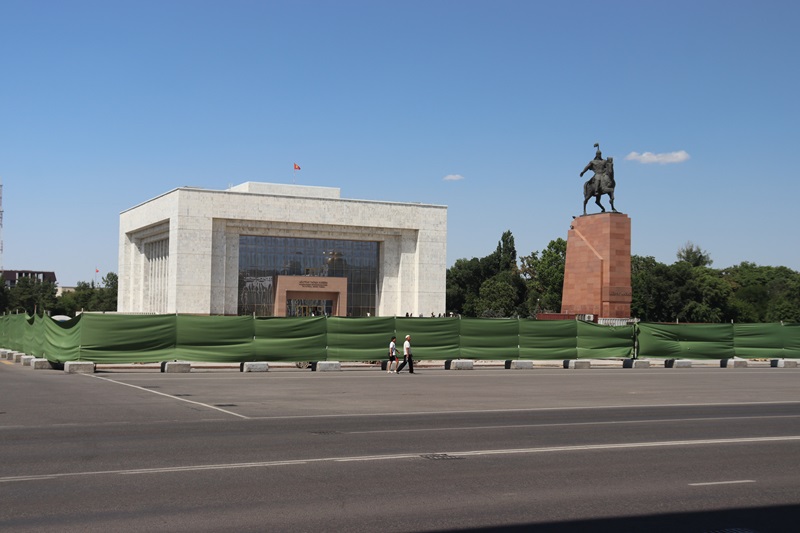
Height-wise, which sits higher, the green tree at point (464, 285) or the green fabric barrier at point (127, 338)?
the green tree at point (464, 285)

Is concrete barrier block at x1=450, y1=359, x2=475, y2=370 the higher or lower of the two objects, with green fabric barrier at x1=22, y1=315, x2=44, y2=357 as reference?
lower

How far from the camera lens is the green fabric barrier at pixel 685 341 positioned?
38.4m

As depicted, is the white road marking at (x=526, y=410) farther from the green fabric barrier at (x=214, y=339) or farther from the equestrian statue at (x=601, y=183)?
the equestrian statue at (x=601, y=183)

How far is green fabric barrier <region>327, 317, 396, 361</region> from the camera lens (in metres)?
33.1

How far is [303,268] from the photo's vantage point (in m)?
70.4

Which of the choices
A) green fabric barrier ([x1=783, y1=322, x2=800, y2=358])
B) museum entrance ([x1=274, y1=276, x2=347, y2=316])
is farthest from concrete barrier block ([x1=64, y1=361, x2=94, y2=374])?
museum entrance ([x1=274, y1=276, x2=347, y2=316])

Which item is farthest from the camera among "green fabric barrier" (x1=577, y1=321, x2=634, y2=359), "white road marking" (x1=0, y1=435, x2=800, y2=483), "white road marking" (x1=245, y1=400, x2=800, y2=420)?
"green fabric barrier" (x1=577, y1=321, x2=634, y2=359)

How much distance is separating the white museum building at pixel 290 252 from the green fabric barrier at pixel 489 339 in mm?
34195

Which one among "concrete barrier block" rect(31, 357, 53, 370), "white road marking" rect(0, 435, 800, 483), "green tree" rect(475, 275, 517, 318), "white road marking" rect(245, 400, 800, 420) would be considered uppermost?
"green tree" rect(475, 275, 517, 318)

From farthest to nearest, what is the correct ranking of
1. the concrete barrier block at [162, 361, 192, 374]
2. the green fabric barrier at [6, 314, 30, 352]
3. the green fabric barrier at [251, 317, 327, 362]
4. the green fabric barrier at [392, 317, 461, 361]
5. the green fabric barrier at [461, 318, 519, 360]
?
1. the green fabric barrier at [6, 314, 30, 352]
2. the green fabric barrier at [461, 318, 519, 360]
3. the green fabric barrier at [392, 317, 461, 361]
4. the green fabric barrier at [251, 317, 327, 362]
5. the concrete barrier block at [162, 361, 192, 374]

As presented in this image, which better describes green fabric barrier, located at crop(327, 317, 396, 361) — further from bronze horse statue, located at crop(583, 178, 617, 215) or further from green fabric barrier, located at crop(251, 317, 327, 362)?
bronze horse statue, located at crop(583, 178, 617, 215)

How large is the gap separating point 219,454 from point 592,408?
10.1 meters

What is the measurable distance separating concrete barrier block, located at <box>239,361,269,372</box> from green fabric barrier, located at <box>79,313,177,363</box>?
251cm

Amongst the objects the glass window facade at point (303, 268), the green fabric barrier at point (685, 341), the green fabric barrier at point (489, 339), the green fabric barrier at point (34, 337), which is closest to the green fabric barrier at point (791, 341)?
the green fabric barrier at point (685, 341)
